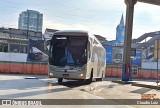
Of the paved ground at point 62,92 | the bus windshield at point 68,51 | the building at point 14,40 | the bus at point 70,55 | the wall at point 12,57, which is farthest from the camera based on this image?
the building at point 14,40

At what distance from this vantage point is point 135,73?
1892 inches

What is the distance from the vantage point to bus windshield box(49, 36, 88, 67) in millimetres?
20219

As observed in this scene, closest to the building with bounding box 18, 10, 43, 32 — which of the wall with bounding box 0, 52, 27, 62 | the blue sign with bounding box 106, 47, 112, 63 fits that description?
the blue sign with bounding box 106, 47, 112, 63

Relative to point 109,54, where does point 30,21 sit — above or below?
above

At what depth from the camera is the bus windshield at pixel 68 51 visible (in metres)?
20.2

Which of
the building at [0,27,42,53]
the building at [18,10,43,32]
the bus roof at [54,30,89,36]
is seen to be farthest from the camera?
the building at [18,10,43,32]


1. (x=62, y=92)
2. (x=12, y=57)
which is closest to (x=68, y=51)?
(x=62, y=92)

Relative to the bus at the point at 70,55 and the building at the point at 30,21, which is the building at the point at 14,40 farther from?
the building at the point at 30,21

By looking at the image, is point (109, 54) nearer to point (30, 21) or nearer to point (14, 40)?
point (14, 40)

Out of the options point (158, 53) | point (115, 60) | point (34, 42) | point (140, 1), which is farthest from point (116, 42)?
point (158, 53)

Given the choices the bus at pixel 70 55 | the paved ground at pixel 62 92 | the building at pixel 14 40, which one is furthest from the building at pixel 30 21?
the paved ground at pixel 62 92

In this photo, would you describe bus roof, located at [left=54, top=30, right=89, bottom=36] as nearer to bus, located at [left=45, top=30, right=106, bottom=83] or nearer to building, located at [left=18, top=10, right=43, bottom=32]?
bus, located at [left=45, top=30, right=106, bottom=83]

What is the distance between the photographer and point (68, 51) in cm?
2036

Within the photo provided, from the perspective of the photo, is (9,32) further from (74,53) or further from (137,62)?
(74,53)
